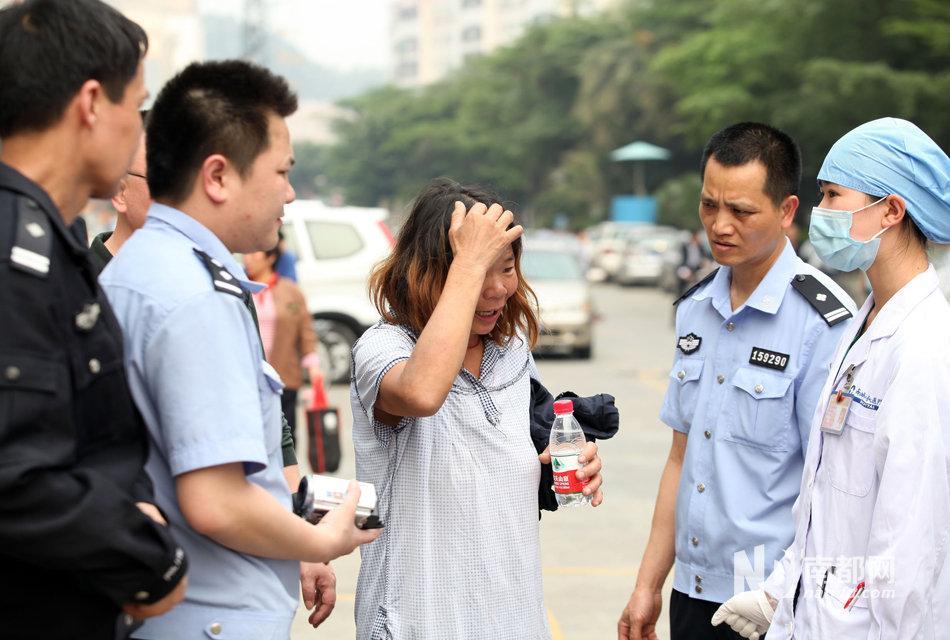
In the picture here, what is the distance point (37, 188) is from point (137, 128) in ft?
0.71

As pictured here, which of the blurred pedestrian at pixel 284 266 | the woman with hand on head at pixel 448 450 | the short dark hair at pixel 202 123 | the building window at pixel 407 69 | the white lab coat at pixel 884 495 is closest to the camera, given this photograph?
the short dark hair at pixel 202 123

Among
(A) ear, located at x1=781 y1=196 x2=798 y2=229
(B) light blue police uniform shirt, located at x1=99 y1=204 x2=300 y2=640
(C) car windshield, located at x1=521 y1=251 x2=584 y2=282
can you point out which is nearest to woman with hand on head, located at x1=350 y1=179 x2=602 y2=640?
(B) light blue police uniform shirt, located at x1=99 y1=204 x2=300 y2=640

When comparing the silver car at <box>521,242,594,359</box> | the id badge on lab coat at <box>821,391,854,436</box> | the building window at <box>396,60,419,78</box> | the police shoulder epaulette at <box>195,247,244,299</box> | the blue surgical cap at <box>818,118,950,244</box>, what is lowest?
the building window at <box>396,60,419,78</box>

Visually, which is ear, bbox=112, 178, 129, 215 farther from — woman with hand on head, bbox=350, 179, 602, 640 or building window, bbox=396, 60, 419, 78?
building window, bbox=396, 60, 419, 78

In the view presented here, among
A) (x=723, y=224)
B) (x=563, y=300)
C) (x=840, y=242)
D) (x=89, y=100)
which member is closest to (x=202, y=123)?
(x=89, y=100)

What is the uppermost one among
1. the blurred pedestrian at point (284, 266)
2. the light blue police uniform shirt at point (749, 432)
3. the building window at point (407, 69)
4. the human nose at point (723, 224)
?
the human nose at point (723, 224)

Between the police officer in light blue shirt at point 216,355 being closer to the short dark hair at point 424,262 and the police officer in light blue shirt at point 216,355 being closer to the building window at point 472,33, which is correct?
the short dark hair at point 424,262

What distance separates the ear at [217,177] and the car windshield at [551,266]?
12.2 metres

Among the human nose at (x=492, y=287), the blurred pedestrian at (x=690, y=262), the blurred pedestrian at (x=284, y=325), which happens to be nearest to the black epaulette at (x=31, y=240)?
the human nose at (x=492, y=287)

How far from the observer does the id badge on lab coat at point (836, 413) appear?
232 cm

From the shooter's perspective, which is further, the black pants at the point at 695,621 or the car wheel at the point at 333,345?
the car wheel at the point at 333,345

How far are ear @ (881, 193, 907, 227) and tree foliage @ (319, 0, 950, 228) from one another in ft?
3.34

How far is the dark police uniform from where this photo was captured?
146cm

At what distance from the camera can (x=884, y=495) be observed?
213 cm
